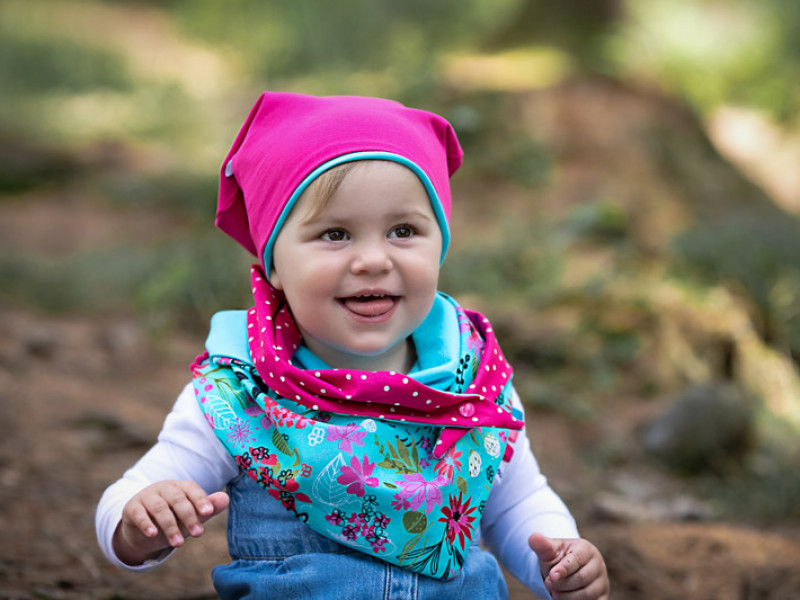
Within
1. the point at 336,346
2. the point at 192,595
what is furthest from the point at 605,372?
the point at 336,346

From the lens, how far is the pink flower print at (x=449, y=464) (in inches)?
66.3

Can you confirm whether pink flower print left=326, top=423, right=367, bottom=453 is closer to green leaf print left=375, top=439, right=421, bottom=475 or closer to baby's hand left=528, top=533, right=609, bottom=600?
green leaf print left=375, top=439, right=421, bottom=475

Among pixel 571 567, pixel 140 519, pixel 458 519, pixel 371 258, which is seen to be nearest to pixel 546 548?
pixel 571 567

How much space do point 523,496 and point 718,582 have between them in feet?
4.79

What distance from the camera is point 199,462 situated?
5.58ft

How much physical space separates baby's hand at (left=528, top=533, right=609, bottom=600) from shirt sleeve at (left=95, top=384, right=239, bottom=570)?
2.13 feet

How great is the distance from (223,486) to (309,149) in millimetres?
721

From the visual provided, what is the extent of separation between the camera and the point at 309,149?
166 centimetres

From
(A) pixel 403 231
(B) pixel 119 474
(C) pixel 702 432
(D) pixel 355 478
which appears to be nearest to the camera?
(D) pixel 355 478

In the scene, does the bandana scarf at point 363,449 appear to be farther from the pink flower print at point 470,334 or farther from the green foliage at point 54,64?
the green foliage at point 54,64

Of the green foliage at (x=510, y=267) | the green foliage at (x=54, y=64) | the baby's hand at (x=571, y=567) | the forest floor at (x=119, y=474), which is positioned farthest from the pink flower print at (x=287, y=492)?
the green foliage at (x=54, y=64)

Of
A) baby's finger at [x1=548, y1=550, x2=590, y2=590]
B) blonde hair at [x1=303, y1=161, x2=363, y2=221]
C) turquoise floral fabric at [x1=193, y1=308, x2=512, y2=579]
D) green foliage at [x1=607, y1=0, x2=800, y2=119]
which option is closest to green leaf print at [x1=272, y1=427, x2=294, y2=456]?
turquoise floral fabric at [x1=193, y1=308, x2=512, y2=579]

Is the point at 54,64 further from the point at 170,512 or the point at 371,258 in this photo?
the point at 170,512

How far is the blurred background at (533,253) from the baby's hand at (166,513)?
931 mm
